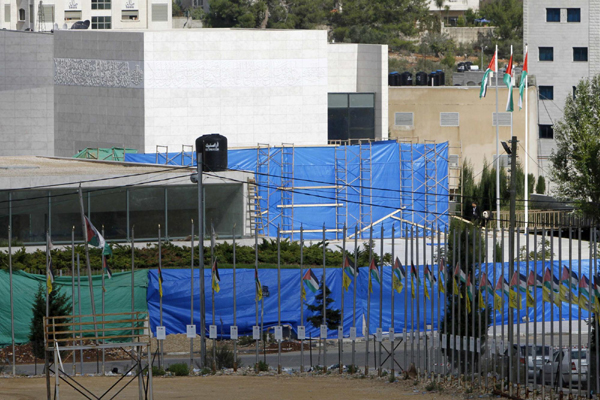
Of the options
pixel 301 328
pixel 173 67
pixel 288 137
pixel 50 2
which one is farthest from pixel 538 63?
pixel 301 328

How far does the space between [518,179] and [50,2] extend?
141ft

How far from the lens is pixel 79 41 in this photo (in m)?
55.6

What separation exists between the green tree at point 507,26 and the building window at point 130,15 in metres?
38.1

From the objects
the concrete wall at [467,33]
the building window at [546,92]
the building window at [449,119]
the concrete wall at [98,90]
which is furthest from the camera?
the concrete wall at [467,33]

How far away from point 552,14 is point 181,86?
91.1 feet

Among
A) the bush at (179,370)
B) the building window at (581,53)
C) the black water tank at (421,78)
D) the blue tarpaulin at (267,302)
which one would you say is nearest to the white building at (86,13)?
the black water tank at (421,78)

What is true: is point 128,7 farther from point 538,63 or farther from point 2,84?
point 538,63

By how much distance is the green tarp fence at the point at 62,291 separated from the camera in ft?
93.0

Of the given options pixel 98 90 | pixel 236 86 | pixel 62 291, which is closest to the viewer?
pixel 62 291

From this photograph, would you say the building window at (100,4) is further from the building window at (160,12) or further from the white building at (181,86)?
the white building at (181,86)

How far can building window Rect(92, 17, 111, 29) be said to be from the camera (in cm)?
8600

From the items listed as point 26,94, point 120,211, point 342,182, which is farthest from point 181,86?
point 120,211

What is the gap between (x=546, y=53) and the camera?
68062 mm

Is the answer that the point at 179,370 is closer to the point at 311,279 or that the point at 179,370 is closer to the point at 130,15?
the point at 311,279
